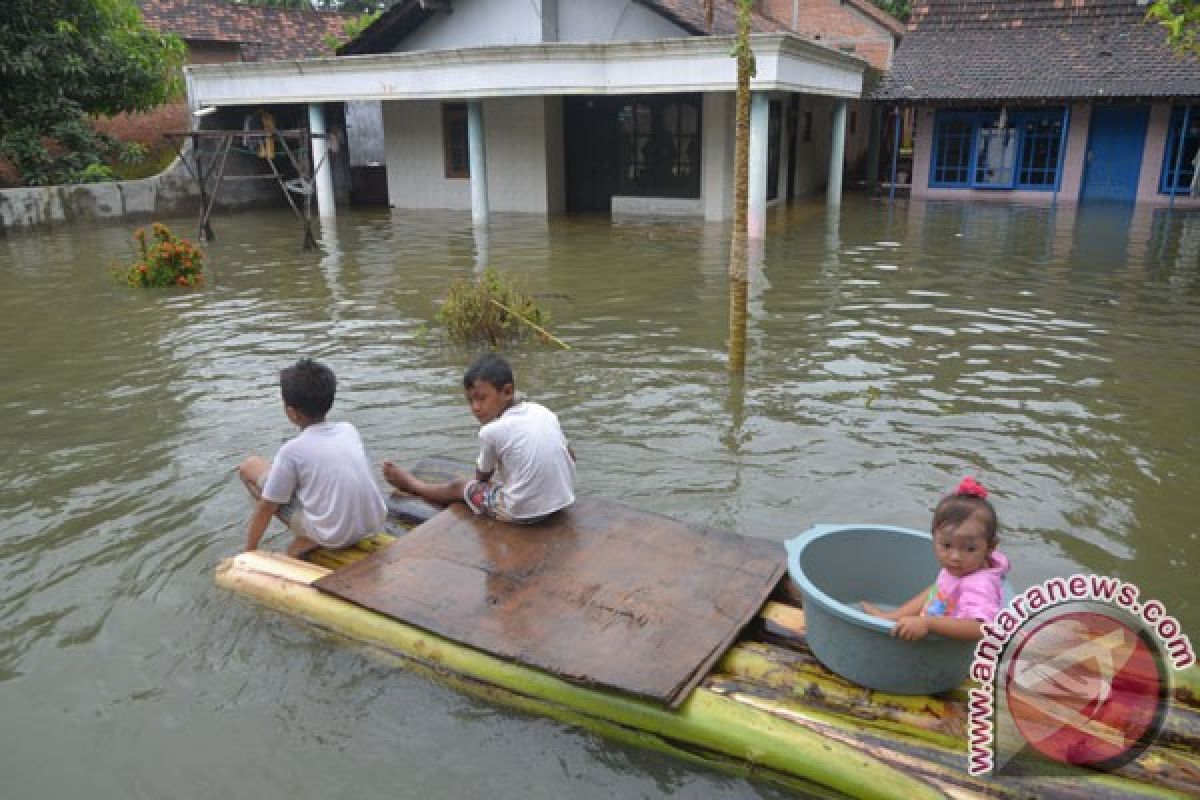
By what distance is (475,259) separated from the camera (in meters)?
14.4

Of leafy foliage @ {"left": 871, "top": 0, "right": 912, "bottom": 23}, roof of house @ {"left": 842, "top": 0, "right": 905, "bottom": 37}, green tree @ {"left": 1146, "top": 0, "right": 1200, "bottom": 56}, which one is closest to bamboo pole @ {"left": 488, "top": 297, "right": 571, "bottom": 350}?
green tree @ {"left": 1146, "top": 0, "right": 1200, "bottom": 56}

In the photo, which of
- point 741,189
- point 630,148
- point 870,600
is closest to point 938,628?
point 870,600

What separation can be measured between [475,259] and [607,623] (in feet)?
36.7

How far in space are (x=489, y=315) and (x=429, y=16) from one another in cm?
1367

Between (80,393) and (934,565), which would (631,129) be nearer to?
(80,393)

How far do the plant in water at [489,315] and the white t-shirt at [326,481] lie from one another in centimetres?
453

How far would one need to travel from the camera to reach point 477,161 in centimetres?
1777

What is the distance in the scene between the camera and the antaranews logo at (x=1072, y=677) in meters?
2.98

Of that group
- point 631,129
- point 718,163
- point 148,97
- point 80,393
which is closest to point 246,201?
point 148,97

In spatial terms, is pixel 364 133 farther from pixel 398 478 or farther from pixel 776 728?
pixel 776 728

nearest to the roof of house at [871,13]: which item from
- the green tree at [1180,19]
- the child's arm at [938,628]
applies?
the green tree at [1180,19]

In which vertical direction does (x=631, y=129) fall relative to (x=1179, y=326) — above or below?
above

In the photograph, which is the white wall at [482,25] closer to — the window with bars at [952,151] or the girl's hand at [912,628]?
the window with bars at [952,151]

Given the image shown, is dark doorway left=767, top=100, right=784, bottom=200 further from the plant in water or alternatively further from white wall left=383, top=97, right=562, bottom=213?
the plant in water
